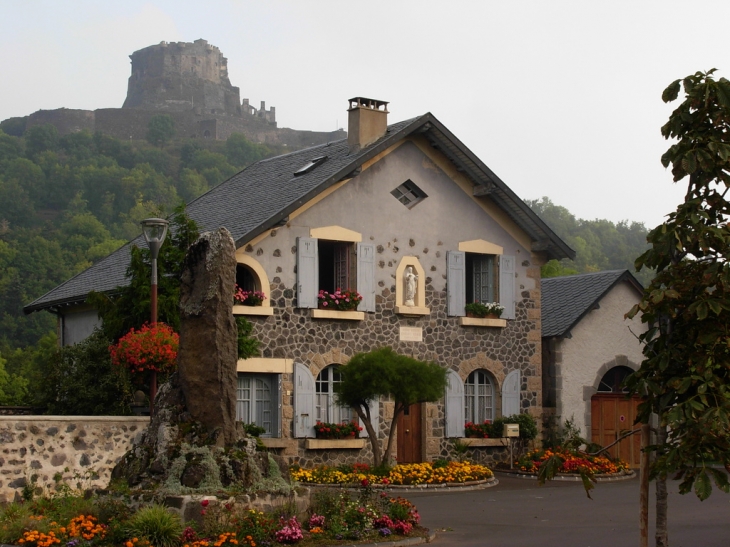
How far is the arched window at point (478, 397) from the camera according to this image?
23.2 metres

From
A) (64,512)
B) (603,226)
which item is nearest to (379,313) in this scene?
(64,512)

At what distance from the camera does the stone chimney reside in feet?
73.3

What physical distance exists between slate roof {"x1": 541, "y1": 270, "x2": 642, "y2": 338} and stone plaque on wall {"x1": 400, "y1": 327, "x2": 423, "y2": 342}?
3.46 meters

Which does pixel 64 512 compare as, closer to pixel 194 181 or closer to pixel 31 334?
pixel 31 334

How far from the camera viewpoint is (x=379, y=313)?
21844mm

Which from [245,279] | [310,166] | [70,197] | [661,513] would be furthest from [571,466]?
[70,197]

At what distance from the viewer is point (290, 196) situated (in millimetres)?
21156

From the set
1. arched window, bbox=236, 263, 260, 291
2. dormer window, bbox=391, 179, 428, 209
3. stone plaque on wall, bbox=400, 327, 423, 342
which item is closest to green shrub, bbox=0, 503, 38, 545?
arched window, bbox=236, 263, 260, 291

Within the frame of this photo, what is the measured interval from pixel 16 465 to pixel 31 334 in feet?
139

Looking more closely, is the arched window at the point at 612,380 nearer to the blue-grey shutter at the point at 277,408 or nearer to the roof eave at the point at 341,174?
the roof eave at the point at 341,174

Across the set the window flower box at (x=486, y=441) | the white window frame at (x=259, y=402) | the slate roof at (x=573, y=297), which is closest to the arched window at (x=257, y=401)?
the white window frame at (x=259, y=402)

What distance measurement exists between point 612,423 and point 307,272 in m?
8.34

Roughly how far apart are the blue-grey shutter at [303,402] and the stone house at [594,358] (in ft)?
19.9

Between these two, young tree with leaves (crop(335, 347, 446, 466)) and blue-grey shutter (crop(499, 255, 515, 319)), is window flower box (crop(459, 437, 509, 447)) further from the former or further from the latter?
young tree with leaves (crop(335, 347, 446, 466))
